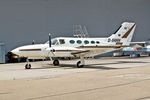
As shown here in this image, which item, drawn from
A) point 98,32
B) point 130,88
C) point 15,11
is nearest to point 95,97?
point 130,88

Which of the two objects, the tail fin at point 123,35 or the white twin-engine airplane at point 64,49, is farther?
the tail fin at point 123,35

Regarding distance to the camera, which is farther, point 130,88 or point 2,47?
point 2,47

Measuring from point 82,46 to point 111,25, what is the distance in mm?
24685

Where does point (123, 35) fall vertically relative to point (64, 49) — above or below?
above

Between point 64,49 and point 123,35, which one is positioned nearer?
point 64,49

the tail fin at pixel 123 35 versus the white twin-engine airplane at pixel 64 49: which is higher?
the tail fin at pixel 123 35

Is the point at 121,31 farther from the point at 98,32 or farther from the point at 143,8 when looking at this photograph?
the point at 143,8

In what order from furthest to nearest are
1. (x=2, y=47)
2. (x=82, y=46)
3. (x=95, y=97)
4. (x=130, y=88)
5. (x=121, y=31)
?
1. (x=2, y=47)
2. (x=121, y=31)
3. (x=82, y=46)
4. (x=130, y=88)
5. (x=95, y=97)

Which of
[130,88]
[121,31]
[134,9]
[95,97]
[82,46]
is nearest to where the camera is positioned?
[95,97]

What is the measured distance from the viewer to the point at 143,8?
4806 cm

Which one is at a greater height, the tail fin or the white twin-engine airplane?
the tail fin

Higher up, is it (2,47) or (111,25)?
(111,25)

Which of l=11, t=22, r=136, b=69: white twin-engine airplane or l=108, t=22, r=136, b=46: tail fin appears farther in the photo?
l=108, t=22, r=136, b=46: tail fin

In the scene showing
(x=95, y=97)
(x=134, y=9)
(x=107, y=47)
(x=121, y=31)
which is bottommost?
(x=95, y=97)
